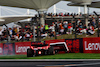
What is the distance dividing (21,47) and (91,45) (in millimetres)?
5439

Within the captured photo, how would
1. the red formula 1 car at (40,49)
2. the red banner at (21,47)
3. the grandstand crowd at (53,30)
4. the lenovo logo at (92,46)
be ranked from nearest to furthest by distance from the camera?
1. the red formula 1 car at (40,49)
2. the lenovo logo at (92,46)
3. the grandstand crowd at (53,30)
4. the red banner at (21,47)

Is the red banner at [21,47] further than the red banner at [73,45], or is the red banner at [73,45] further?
the red banner at [21,47]

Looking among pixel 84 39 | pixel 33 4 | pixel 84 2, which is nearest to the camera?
pixel 84 39

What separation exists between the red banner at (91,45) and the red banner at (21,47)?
4.27m

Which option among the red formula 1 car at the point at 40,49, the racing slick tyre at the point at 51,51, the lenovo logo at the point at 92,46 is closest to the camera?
the red formula 1 car at the point at 40,49

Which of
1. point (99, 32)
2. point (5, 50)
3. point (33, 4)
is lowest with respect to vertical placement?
point (5, 50)

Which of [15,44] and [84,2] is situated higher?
[84,2]

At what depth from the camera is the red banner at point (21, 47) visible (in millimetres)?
19328

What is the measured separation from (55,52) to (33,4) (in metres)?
27.4

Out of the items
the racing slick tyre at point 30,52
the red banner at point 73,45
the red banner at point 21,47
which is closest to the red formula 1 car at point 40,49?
the racing slick tyre at point 30,52

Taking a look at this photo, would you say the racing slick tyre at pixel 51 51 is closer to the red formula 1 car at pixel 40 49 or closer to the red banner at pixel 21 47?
the red formula 1 car at pixel 40 49

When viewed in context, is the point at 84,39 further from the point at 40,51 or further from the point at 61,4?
the point at 61,4

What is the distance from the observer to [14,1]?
44969 millimetres

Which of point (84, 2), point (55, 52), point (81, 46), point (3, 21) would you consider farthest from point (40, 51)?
point (84, 2)
